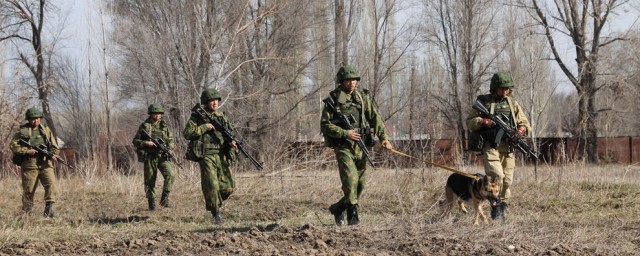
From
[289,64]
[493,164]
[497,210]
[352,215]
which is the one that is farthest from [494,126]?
[289,64]

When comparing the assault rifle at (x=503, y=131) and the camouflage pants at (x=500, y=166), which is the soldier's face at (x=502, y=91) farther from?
the camouflage pants at (x=500, y=166)

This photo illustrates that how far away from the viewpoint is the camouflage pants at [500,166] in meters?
8.36

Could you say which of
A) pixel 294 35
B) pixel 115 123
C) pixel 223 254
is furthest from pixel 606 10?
pixel 223 254

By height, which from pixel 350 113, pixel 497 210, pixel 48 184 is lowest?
pixel 497 210

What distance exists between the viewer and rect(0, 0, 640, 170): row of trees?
65.0ft

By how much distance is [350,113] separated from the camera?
8.02 meters

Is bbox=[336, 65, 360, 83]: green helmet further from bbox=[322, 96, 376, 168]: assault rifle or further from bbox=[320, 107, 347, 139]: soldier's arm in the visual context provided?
bbox=[320, 107, 347, 139]: soldier's arm

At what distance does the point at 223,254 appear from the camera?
583 cm

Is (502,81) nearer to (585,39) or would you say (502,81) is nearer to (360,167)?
(360,167)

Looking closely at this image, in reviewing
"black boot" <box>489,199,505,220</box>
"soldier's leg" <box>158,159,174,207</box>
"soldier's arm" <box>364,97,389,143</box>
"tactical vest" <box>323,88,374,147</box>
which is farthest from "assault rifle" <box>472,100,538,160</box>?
"soldier's leg" <box>158,159,174,207</box>

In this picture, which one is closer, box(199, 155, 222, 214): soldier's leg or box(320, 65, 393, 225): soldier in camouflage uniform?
box(320, 65, 393, 225): soldier in camouflage uniform

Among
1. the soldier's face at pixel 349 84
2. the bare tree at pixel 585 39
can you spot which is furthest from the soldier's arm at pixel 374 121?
the bare tree at pixel 585 39

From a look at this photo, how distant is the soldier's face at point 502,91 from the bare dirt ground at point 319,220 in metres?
1.42

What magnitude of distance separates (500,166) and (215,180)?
3383mm
